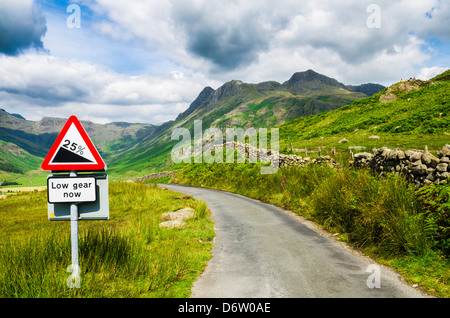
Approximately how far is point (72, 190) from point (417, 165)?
9.23 meters

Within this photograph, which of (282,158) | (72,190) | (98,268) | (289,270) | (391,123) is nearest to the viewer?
(72,190)

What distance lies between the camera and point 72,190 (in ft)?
13.9

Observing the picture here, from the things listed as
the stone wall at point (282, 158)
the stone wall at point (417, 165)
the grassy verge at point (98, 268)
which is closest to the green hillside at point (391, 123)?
the stone wall at point (282, 158)

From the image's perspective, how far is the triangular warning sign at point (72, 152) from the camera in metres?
4.25

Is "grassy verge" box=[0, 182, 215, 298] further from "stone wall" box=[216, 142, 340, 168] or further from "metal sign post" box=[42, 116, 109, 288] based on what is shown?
"stone wall" box=[216, 142, 340, 168]

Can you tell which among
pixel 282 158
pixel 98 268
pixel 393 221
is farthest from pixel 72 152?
pixel 282 158

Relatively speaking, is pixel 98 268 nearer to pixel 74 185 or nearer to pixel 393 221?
pixel 74 185

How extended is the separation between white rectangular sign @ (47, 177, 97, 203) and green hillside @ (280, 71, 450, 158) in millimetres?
21827

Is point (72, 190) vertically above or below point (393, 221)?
above

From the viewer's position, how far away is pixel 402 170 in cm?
843
